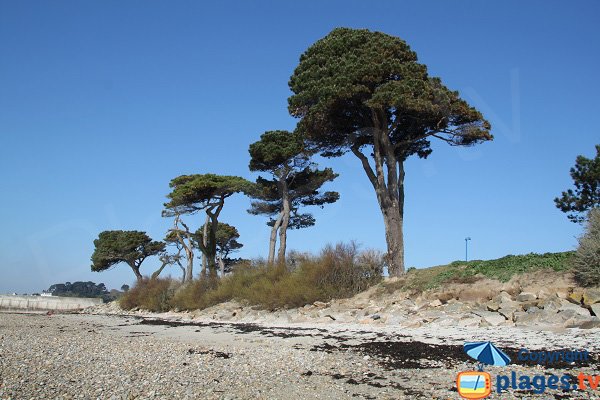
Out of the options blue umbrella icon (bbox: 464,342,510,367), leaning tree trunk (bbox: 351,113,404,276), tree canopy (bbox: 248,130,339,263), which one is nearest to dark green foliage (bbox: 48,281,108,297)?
tree canopy (bbox: 248,130,339,263)

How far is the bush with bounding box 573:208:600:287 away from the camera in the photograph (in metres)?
12.3

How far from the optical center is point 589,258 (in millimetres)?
12586

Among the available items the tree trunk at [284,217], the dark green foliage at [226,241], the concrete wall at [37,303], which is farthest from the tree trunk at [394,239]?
the concrete wall at [37,303]

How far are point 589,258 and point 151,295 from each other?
2698 cm

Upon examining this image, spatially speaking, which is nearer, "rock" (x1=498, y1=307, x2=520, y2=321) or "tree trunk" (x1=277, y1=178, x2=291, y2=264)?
"rock" (x1=498, y1=307, x2=520, y2=321)

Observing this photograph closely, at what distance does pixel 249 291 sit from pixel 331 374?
630 inches

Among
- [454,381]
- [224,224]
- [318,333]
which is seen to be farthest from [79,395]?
[224,224]

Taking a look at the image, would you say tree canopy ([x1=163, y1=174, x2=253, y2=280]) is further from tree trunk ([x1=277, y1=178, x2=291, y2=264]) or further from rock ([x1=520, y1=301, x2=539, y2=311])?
rock ([x1=520, y1=301, x2=539, y2=311])

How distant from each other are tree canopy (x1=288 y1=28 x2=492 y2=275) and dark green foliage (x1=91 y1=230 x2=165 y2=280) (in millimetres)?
34134

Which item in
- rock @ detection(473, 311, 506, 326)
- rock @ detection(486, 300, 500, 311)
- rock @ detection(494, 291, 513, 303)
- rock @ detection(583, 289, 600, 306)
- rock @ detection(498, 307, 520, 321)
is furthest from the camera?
rock @ detection(494, 291, 513, 303)

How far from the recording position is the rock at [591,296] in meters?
10.8

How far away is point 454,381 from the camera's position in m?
6.39

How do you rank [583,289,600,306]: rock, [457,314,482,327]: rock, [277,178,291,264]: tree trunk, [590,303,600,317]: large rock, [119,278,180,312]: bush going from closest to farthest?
[590,303,600,317]: large rock → [583,289,600,306]: rock → [457,314,482,327]: rock → [277,178,291,264]: tree trunk → [119,278,180,312]: bush

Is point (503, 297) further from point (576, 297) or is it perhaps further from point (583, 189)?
point (583, 189)
